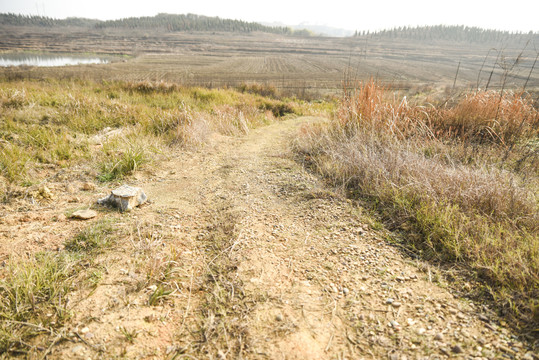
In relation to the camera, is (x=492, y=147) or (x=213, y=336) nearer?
(x=213, y=336)

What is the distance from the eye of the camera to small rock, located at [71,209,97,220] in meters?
2.68

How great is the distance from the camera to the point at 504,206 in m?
2.48

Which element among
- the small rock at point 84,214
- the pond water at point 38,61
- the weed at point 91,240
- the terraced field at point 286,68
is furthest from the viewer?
the pond water at point 38,61

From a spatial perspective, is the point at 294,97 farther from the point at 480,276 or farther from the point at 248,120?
the point at 480,276

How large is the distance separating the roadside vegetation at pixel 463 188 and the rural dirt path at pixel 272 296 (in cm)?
27

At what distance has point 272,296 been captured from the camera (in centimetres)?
190

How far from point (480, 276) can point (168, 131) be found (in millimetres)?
5700

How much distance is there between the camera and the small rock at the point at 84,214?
2.68m

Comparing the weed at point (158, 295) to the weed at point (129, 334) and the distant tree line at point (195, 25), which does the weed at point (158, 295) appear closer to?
the weed at point (129, 334)

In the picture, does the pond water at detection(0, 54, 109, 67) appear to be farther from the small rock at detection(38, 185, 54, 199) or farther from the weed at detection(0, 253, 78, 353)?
the weed at detection(0, 253, 78, 353)

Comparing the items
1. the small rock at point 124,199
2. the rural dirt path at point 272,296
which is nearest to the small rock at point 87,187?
the small rock at point 124,199

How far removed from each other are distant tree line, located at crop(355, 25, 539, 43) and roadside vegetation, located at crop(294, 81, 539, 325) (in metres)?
103

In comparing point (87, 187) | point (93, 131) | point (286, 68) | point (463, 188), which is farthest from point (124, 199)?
point (286, 68)

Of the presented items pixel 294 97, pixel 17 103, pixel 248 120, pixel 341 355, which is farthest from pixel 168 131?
pixel 294 97
